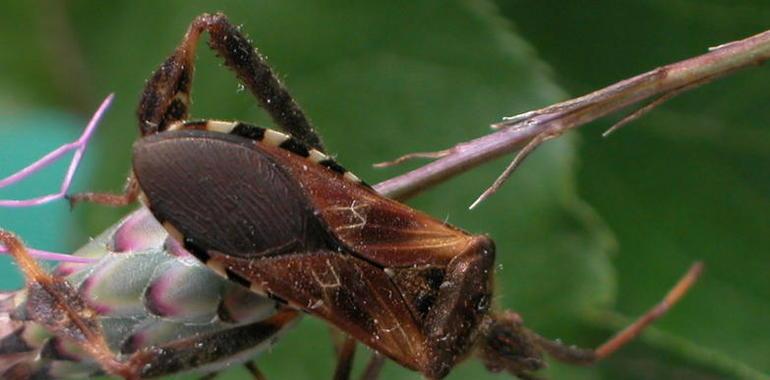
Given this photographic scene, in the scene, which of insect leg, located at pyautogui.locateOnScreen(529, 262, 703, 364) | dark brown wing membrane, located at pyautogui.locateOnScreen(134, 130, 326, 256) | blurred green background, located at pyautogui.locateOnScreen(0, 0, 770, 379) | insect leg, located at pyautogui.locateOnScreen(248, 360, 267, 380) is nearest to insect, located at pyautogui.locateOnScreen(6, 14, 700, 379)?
dark brown wing membrane, located at pyautogui.locateOnScreen(134, 130, 326, 256)

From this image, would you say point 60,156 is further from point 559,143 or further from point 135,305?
point 559,143

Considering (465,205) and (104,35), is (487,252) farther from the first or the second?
(104,35)

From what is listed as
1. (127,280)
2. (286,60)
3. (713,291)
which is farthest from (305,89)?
(127,280)

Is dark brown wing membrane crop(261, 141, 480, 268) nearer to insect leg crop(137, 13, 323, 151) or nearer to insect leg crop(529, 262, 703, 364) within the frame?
insect leg crop(137, 13, 323, 151)

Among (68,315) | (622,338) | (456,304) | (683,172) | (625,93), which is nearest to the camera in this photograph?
(625,93)

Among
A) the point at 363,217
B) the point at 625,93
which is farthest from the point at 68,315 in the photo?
the point at 625,93

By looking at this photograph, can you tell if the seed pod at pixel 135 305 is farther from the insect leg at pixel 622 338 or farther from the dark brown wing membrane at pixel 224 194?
the insect leg at pixel 622 338
